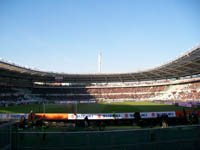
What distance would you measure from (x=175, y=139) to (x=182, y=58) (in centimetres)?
3742

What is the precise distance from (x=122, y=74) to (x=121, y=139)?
5794 centimetres

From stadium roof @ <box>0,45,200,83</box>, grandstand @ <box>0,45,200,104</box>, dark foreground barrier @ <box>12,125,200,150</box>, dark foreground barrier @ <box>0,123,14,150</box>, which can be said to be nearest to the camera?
dark foreground barrier @ <box>0,123,14,150</box>

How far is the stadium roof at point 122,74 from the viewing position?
37.5m

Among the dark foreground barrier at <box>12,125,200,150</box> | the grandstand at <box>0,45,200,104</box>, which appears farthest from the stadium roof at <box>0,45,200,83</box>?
the dark foreground barrier at <box>12,125,200,150</box>

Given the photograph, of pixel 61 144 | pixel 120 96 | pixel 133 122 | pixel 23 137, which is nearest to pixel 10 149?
pixel 23 137

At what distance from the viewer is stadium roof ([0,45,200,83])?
37.5 metres

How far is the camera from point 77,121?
48.4ft

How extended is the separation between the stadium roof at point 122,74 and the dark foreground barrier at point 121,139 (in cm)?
3057

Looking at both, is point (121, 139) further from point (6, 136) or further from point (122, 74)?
point (122, 74)

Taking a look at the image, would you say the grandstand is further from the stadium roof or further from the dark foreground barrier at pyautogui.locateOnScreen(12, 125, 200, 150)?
the dark foreground barrier at pyautogui.locateOnScreen(12, 125, 200, 150)

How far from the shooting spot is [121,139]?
431cm

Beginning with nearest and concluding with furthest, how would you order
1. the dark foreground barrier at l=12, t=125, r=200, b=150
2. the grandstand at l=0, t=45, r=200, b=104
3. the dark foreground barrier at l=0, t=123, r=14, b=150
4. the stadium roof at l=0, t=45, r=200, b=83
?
the dark foreground barrier at l=0, t=123, r=14, b=150 → the dark foreground barrier at l=12, t=125, r=200, b=150 → the stadium roof at l=0, t=45, r=200, b=83 → the grandstand at l=0, t=45, r=200, b=104

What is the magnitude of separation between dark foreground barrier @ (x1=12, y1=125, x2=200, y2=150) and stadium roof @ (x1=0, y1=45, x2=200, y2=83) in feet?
100

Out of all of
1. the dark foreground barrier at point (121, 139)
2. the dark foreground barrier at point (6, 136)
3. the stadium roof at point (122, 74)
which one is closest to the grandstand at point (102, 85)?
the stadium roof at point (122, 74)
